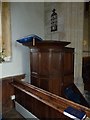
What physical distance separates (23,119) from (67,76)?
1.13 metres

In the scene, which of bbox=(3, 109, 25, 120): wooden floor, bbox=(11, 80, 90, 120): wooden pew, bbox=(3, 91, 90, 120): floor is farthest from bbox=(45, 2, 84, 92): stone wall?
bbox=(3, 109, 25, 120): wooden floor

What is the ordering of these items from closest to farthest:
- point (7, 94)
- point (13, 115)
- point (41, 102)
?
point (41, 102)
point (13, 115)
point (7, 94)

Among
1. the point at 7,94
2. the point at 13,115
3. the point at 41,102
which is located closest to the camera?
the point at 41,102

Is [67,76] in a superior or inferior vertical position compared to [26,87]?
superior

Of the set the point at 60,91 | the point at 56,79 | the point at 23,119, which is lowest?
the point at 23,119

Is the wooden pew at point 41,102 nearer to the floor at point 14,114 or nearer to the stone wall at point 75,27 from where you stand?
the floor at point 14,114

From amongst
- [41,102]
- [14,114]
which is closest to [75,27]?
[41,102]

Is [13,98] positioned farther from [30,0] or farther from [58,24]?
[30,0]

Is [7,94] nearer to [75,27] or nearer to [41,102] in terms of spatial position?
[41,102]

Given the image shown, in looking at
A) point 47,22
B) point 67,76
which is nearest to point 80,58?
point 67,76

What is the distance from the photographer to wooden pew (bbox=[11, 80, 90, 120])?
87.8 inches

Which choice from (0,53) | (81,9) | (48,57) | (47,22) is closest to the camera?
(48,57)

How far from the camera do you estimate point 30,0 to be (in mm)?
3994

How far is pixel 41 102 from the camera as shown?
278cm
